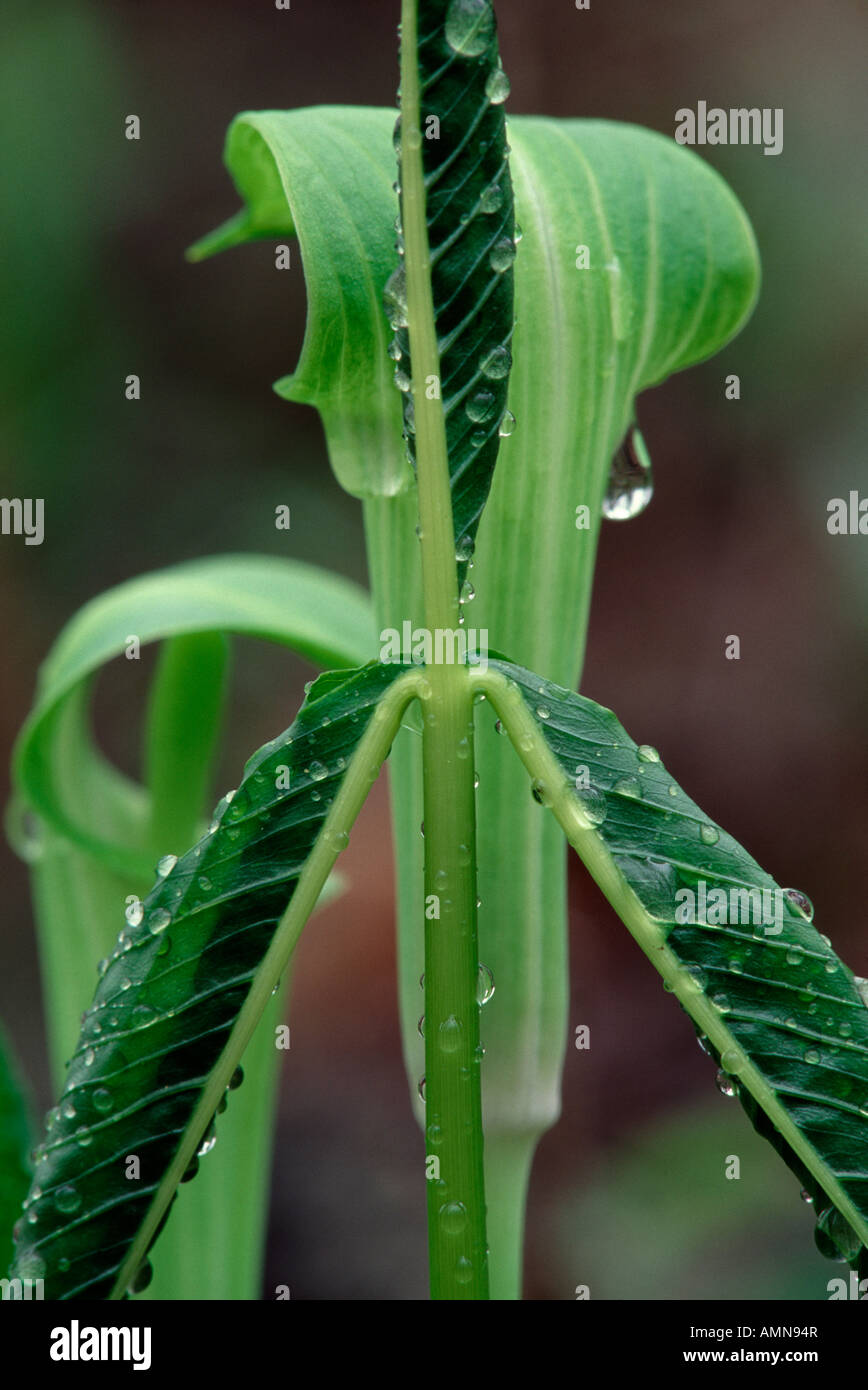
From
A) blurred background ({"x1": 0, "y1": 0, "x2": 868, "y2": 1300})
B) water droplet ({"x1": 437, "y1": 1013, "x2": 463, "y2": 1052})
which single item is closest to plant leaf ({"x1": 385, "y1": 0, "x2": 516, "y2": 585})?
water droplet ({"x1": 437, "y1": 1013, "x2": 463, "y2": 1052})

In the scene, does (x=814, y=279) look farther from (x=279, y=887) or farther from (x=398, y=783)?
(x=279, y=887)

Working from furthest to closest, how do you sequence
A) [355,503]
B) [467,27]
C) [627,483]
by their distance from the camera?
[355,503], [627,483], [467,27]

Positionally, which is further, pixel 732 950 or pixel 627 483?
pixel 627 483

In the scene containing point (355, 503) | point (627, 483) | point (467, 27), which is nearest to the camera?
point (467, 27)

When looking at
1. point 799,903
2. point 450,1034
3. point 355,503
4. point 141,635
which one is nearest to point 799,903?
point 799,903

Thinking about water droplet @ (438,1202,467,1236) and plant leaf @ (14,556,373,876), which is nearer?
water droplet @ (438,1202,467,1236)

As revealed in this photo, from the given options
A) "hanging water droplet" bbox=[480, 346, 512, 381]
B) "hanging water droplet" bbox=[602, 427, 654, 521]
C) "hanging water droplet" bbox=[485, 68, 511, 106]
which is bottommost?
"hanging water droplet" bbox=[480, 346, 512, 381]

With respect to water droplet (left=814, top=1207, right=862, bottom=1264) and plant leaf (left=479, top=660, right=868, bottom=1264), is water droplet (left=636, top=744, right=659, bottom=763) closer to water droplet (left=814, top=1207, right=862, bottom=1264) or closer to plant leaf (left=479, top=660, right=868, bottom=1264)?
plant leaf (left=479, top=660, right=868, bottom=1264)

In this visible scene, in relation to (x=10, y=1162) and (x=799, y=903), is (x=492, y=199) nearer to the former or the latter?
(x=799, y=903)
